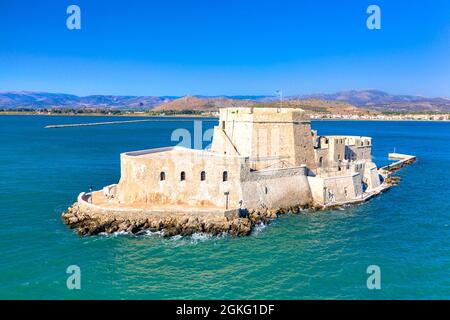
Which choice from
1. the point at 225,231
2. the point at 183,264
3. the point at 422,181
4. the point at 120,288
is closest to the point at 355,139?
the point at 422,181

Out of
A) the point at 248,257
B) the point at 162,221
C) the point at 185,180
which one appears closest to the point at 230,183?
the point at 185,180

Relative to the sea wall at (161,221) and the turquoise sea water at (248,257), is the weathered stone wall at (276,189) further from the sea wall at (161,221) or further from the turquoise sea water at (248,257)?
the sea wall at (161,221)

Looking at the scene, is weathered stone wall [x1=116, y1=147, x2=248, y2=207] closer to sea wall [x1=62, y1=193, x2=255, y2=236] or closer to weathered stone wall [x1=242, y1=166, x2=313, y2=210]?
weathered stone wall [x1=242, y1=166, x2=313, y2=210]

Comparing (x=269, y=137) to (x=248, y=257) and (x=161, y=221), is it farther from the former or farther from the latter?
(x=248, y=257)

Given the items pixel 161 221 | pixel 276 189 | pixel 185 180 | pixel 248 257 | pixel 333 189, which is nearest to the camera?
pixel 248 257

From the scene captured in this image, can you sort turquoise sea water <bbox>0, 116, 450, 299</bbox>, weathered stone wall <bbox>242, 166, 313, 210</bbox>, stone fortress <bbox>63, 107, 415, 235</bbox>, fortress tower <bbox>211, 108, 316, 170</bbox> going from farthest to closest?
fortress tower <bbox>211, 108, 316, 170</bbox>
weathered stone wall <bbox>242, 166, 313, 210</bbox>
stone fortress <bbox>63, 107, 415, 235</bbox>
turquoise sea water <bbox>0, 116, 450, 299</bbox>

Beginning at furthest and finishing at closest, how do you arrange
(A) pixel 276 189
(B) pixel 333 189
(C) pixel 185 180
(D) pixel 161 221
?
1. (B) pixel 333 189
2. (A) pixel 276 189
3. (C) pixel 185 180
4. (D) pixel 161 221

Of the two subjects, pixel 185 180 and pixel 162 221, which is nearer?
pixel 162 221

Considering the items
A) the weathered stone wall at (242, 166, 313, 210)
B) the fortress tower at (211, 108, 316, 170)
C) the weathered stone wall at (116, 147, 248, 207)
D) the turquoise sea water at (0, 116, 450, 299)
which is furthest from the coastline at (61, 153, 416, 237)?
the fortress tower at (211, 108, 316, 170)

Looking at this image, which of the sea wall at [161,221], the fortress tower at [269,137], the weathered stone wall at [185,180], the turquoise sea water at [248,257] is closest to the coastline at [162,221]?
the sea wall at [161,221]

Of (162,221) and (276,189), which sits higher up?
(276,189)
